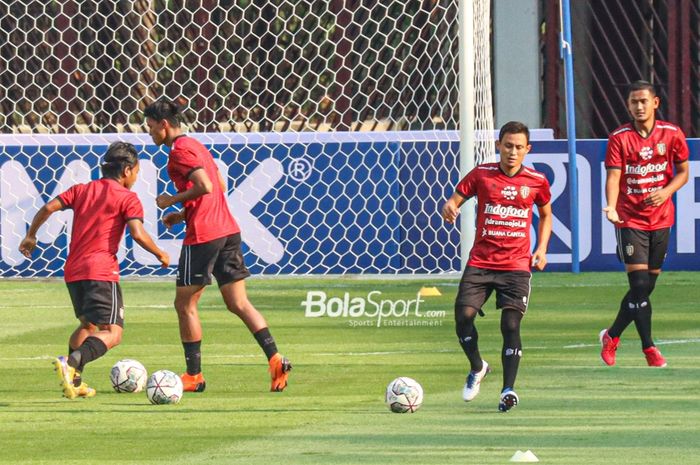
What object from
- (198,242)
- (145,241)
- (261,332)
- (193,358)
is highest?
(145,241)

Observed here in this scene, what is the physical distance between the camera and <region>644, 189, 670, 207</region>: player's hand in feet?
33.7

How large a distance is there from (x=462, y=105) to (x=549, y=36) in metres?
5.83


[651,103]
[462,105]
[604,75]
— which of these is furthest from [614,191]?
[604,75]

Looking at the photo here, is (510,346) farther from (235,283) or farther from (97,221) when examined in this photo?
(97,221)

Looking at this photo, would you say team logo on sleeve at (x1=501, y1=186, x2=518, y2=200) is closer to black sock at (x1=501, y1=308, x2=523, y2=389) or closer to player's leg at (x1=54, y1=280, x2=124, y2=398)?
black sock at (x1=501, y1=308, x2=523, y2=389)

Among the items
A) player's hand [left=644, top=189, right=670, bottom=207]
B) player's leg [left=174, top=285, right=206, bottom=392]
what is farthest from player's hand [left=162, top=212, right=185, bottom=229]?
player's hand [left=644, top=189, right=670, bottom=207]

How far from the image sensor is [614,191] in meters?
10.2

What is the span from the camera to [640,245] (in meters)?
10.4

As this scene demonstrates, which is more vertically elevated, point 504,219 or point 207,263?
point 504,219

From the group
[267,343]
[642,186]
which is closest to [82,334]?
[267,343]

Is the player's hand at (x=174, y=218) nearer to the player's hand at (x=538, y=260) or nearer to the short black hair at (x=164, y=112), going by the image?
the short black hair at (x=164, y=112)

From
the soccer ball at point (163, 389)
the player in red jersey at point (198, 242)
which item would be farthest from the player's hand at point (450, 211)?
the soccer ball at point (163, 389)

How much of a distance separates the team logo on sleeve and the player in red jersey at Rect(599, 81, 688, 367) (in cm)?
160

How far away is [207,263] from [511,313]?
1.86 meters
